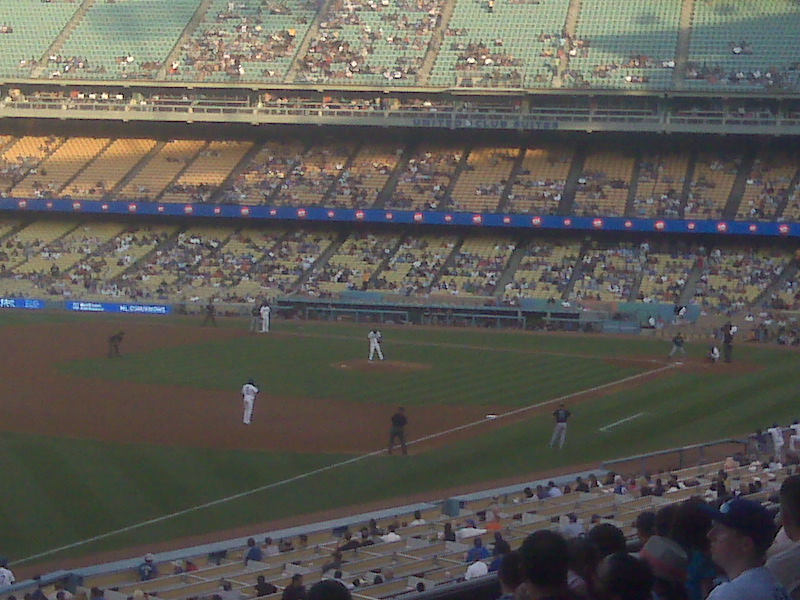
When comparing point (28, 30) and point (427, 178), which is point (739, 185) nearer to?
point (427, 178)

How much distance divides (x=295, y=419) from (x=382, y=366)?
27.9ft

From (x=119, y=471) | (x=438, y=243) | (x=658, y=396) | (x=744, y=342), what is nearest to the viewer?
(x=119, y=471)

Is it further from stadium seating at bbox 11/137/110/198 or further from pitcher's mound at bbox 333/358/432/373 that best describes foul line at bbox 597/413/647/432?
stadium seating at bbox 11/137/110/198

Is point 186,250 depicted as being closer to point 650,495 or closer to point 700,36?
point 700,36

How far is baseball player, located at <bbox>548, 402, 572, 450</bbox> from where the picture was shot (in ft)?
73.8

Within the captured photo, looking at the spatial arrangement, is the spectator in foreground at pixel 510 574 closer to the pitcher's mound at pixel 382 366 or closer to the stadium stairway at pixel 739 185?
the pitcher's mound at pixel 382 366

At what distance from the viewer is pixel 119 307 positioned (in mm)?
49469

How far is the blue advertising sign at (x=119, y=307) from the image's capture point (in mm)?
48906

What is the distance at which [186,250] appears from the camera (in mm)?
54875

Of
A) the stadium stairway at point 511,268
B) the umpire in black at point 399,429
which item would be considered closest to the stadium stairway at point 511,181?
the stadium stairway at point 511,268

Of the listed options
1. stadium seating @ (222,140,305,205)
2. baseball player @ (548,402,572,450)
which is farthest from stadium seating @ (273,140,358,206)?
baseball player @ (548,402,572,450)

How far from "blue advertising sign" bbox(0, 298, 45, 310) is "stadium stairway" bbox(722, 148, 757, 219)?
101 feet

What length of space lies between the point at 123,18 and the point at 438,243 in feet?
75.5

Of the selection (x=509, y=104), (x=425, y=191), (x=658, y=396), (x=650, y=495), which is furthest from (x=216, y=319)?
(x=650, y=495)
